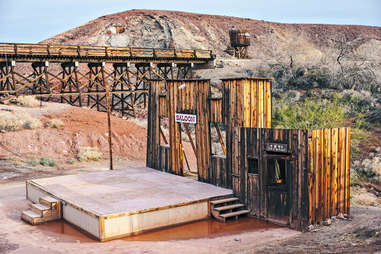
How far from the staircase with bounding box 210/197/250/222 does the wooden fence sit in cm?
204

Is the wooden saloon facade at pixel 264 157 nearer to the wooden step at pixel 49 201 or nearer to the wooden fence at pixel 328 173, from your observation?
the wooden fence at pixel 328 173

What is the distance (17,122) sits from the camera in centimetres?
2305

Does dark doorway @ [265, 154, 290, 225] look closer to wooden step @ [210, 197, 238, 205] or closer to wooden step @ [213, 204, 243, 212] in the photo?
wooden step @ [213, 204, 243, 212]

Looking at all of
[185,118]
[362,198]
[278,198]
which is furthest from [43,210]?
[362,198]

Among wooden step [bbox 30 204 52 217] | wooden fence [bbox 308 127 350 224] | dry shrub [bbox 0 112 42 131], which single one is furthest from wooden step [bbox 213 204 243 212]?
dry shrub [bbox 0 112 42 131]

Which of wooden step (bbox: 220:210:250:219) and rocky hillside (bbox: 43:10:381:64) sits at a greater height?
rocky hillside (bbox: 43:10:381:64)

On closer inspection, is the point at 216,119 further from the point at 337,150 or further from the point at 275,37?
the point at 275,37

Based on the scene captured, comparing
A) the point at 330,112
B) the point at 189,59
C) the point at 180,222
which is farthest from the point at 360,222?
the point at 189,59

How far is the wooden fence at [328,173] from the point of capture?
11.0 m

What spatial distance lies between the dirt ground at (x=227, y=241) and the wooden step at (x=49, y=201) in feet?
1.97

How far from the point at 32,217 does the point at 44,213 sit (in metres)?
0.34

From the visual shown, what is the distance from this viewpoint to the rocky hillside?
2277 inches

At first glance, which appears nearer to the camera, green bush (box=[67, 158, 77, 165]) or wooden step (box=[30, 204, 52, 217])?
wooden step (box=[30, 204, 52, 217])

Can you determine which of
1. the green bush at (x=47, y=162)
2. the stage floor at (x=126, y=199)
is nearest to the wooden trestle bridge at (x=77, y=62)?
the green bush at (x=47, y=162)
